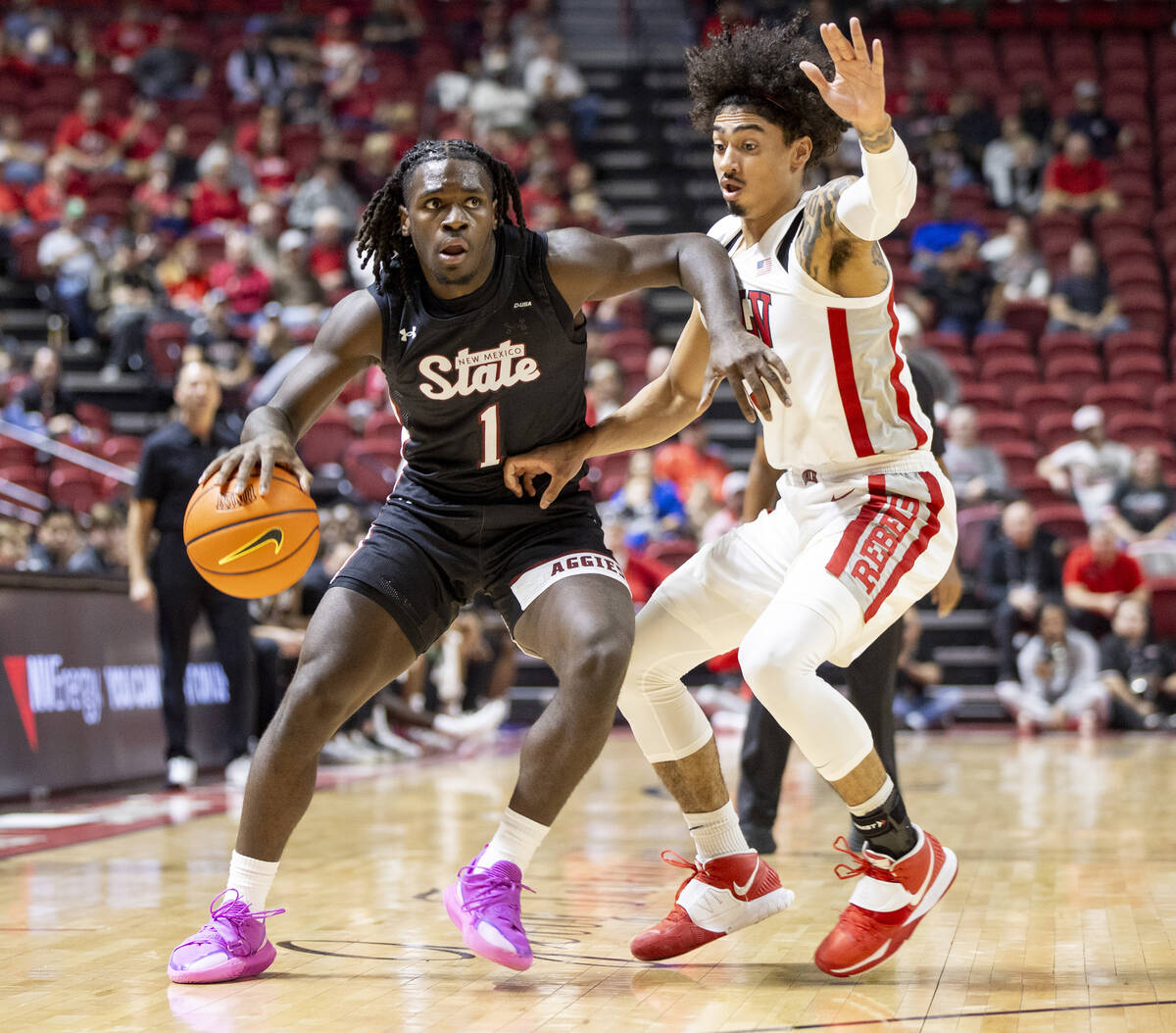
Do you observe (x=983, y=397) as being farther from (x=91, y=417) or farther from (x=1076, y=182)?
(x=91, y=417)

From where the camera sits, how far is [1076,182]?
51.0 ft

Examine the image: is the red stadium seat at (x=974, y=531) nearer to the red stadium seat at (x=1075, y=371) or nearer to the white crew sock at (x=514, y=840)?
the red stadium seat at (x=1075, y=371)

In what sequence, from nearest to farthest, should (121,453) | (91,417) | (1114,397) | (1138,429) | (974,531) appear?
(974,531)
(121,453)
(1138,429)
(91,417)
(1114,397)

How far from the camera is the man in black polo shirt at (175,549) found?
7426 millimetres

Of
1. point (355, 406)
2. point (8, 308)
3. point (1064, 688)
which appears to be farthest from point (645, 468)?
point (8, 308)

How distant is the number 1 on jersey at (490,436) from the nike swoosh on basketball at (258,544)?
53 centimetres

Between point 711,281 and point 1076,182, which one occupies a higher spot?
point 1076,182

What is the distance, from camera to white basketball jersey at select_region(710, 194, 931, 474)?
11.4 feet

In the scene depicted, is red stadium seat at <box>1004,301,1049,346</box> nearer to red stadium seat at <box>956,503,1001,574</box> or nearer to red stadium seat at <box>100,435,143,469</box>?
red stadium seat at <box>956,503,1001,574</box>

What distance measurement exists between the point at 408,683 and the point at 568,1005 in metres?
6.98

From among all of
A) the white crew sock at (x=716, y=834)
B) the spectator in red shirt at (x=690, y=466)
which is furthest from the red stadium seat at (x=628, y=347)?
the white crew sock at (x=716, y=834)

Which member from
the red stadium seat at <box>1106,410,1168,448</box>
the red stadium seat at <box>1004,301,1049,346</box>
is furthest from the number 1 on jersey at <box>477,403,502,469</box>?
the red stadium seat at <box>1004,301,1049,346</box>

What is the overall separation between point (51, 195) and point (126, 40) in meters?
3.15

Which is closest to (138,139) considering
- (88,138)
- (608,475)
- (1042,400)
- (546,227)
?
(88,138)
